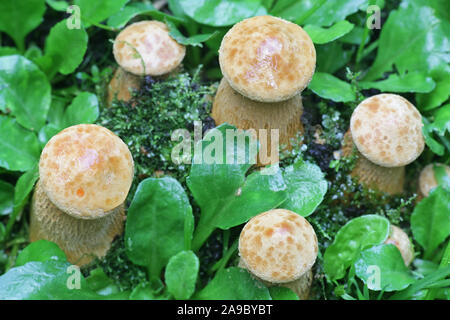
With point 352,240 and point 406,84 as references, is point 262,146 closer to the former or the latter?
point 352,240

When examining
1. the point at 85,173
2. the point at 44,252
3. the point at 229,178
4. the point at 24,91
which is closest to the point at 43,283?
the point at 44,252

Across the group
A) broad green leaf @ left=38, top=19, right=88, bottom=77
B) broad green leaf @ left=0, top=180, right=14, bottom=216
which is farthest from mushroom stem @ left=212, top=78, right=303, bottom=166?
broad green leaf @ left=0, top=180, right=14, bottom=216

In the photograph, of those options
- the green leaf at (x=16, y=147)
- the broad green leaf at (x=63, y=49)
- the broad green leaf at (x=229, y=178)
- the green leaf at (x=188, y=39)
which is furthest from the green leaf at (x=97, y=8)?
the broad green leaf at (x=229, y=178)

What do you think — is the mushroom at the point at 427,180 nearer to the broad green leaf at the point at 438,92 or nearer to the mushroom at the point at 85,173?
the broad green leaf at the point at 438,92

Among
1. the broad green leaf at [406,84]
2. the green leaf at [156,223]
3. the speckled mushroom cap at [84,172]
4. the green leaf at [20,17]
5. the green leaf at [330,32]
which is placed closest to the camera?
the speckled mushroom cap at [84,172]

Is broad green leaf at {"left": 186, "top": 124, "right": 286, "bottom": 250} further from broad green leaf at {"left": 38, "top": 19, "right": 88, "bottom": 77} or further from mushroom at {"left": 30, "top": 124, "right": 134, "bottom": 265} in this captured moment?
broad green leaf at {"left": 38, "top": 19, "right": 88, "bottom": 77}

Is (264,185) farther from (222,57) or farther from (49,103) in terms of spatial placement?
(49,103)

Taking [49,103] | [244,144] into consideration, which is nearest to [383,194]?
[244,144]
